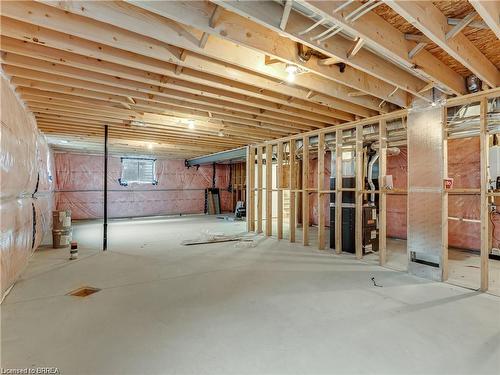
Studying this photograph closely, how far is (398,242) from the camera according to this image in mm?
5812

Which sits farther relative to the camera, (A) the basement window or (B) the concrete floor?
(A) the basement window

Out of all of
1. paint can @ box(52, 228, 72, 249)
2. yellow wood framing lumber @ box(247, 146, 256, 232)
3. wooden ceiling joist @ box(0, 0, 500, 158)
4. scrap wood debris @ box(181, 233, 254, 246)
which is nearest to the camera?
wooden ceiling joist @ box(0, 0, 500, 158)

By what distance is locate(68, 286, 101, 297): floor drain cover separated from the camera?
9.22 ft

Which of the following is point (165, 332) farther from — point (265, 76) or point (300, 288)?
point (265, 76)

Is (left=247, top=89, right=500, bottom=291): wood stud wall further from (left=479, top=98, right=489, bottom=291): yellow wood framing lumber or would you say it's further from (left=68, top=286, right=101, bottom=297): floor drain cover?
(left=68, top=286, right=101, bottom=297): floor drain cover

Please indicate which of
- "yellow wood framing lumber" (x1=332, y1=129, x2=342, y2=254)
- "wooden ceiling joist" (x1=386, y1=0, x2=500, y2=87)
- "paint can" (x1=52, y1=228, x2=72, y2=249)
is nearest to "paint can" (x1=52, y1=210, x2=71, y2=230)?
"paint can" (x1=52, y1=228, x2=72, y2=249)

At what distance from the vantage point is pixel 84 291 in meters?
2.90

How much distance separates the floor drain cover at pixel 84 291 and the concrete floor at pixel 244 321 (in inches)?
3.5

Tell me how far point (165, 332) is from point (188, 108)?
3051mm

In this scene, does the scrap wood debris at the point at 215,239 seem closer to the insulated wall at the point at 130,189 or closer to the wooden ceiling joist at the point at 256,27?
the wooden ceiling joist at the point at 256,27

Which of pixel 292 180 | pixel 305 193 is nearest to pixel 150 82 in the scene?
pixel 305 193

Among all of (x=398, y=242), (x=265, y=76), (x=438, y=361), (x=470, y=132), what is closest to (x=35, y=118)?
(x=265, y=76)

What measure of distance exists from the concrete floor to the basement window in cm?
629

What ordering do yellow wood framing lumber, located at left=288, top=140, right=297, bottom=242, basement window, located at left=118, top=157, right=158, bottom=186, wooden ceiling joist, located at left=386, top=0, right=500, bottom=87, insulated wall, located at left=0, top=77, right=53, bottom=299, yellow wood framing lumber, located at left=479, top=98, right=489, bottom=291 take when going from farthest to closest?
basement window, located at left=118, top=157, right=158, bottom=186, yellow wood framing lumber, located at left=288, top=140, right=297, bottom=242, yellow wood framing lumber, located at left=479, top=98, right=489, bottom=291, insulated wall, located at left=0, top=77, right=53, bottom=299, wooden ceiling joist, located at left=386, top=0, right=500, bottom=87
